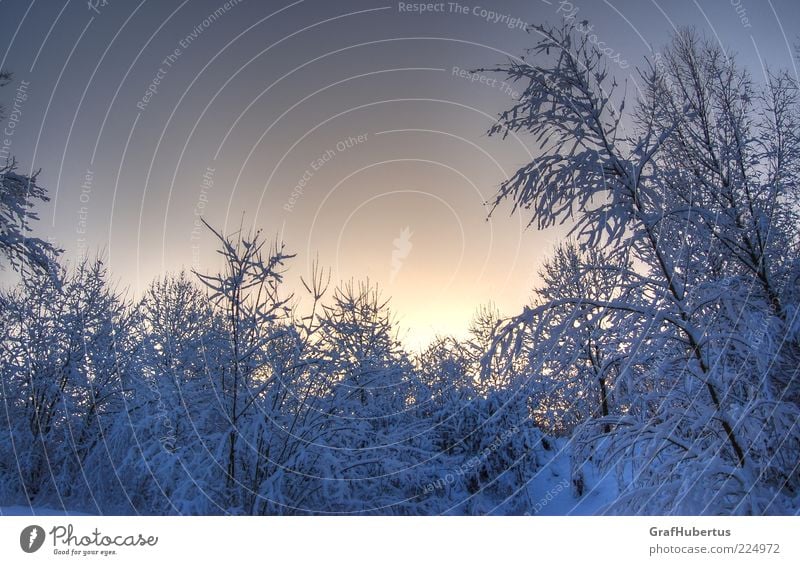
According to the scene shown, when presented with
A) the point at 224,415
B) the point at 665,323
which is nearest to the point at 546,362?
the point at 665,323

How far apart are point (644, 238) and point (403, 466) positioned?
226 inches

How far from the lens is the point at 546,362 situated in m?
4.06

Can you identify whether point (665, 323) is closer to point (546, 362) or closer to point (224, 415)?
point (546, 362)

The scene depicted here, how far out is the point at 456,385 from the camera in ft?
48.8

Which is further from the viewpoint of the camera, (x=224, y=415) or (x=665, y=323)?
(x=224, y=415)
